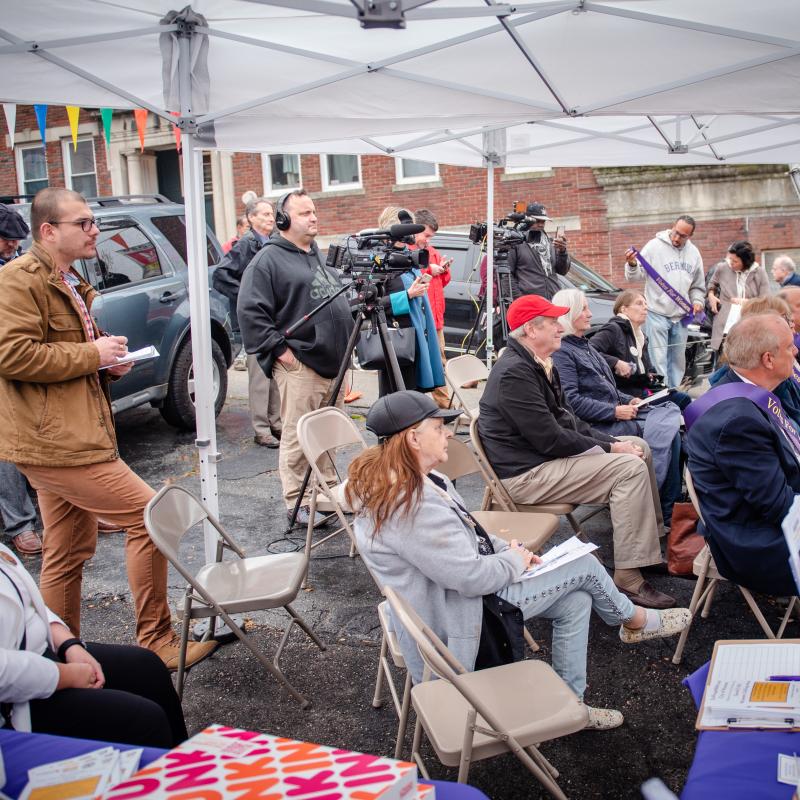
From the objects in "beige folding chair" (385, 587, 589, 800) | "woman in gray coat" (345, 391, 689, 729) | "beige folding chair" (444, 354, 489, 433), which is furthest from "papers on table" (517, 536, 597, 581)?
"beige folding chair" (444, 354, 489, 433)

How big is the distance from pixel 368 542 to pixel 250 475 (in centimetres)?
380

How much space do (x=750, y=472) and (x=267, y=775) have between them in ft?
7.81

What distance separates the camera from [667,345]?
8.84m

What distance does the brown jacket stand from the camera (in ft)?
10.6

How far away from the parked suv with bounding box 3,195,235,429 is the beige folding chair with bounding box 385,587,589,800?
443cm

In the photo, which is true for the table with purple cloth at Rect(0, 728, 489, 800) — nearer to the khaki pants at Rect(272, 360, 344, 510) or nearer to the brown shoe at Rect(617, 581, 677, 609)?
the brown shoe at Rect(617, 581, 677, 609)

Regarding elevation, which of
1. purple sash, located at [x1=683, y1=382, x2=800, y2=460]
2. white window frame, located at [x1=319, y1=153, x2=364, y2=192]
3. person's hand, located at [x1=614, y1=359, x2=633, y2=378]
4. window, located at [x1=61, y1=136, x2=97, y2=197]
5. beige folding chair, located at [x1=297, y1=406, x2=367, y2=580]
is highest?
window, located at [x1=61, y1=136, x2=97, y2=197]

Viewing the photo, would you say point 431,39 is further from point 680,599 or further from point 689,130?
point 689,130

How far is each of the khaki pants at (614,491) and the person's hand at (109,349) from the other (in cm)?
206

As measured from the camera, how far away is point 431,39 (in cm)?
417

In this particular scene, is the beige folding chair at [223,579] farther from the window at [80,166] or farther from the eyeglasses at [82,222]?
the window at [80,166]

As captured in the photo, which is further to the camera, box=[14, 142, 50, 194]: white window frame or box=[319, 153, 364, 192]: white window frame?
box=[14, 142, 50, 194]: white window frame

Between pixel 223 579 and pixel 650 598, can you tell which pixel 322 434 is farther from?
pixel 650 598

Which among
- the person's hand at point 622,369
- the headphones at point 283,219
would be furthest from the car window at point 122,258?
the person's hand at point 622,369
